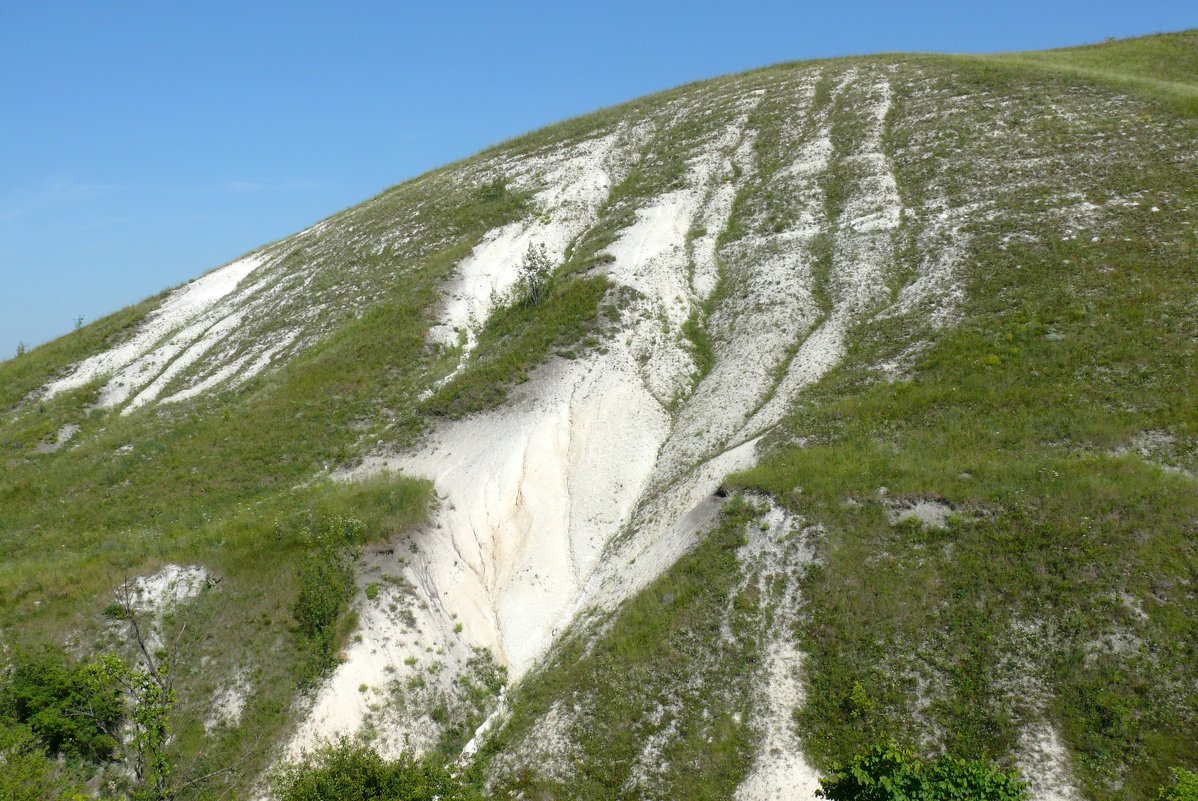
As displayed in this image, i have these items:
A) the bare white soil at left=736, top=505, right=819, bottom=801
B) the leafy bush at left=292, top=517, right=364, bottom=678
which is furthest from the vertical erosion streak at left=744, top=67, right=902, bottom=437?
the leafy bush at left=292, top=517, right=364, bottom=678

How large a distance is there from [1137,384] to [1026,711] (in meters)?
17.5

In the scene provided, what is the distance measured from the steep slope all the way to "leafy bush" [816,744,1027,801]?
3152 mm

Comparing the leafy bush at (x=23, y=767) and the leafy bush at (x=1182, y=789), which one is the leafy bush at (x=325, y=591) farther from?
the leafy bush at (x=1182, y=789)

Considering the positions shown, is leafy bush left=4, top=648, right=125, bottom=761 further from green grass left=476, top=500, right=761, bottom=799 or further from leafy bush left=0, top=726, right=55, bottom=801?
green grass left=476, top=500, right=761, bottom=799

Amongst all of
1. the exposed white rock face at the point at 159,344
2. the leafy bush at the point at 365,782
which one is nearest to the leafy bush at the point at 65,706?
the leafy bush at the point at 365,782

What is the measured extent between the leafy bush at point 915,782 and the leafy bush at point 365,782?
1127 centimetres

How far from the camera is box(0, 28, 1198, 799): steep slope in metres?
24.0

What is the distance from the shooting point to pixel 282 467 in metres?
41.8

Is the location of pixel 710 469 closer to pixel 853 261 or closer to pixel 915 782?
pixel 915 782

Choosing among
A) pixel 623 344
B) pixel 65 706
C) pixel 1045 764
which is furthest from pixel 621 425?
pixel 65 706

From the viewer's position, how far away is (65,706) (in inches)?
988

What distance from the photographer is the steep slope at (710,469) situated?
23953 millimetres

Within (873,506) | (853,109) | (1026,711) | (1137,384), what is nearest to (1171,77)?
(853,109)

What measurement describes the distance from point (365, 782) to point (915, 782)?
15122 mm
